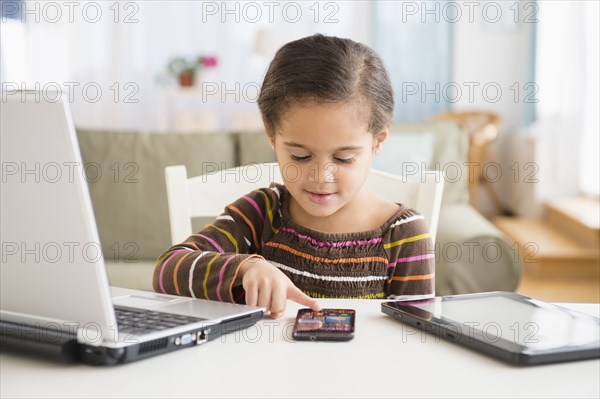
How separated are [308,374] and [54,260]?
24 centimetres

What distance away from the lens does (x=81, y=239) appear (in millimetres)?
659

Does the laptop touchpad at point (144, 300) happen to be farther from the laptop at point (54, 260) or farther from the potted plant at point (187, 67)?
the potted plant at point (187, 67)

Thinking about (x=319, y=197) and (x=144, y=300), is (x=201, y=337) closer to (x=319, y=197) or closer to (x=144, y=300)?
(x=144, y=300)

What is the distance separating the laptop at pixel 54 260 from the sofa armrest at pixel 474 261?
1501 millimetres

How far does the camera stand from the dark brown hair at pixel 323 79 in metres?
1.14

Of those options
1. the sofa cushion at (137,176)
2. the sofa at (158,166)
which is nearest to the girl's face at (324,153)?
the sofa at (158,166)

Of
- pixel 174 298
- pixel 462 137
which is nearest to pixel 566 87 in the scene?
pixel 462 137

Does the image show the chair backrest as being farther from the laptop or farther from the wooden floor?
the wooden floor

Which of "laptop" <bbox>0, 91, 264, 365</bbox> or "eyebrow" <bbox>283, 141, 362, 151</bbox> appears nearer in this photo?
"laptop" <bbox>0, 91, 264, 365</bbox>

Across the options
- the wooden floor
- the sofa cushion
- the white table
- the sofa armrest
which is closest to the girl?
the white table

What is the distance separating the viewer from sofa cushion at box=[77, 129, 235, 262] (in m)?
2.68

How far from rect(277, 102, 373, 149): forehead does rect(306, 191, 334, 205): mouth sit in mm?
81

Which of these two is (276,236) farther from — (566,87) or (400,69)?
(400,69)

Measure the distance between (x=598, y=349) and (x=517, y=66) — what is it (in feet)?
17.6
